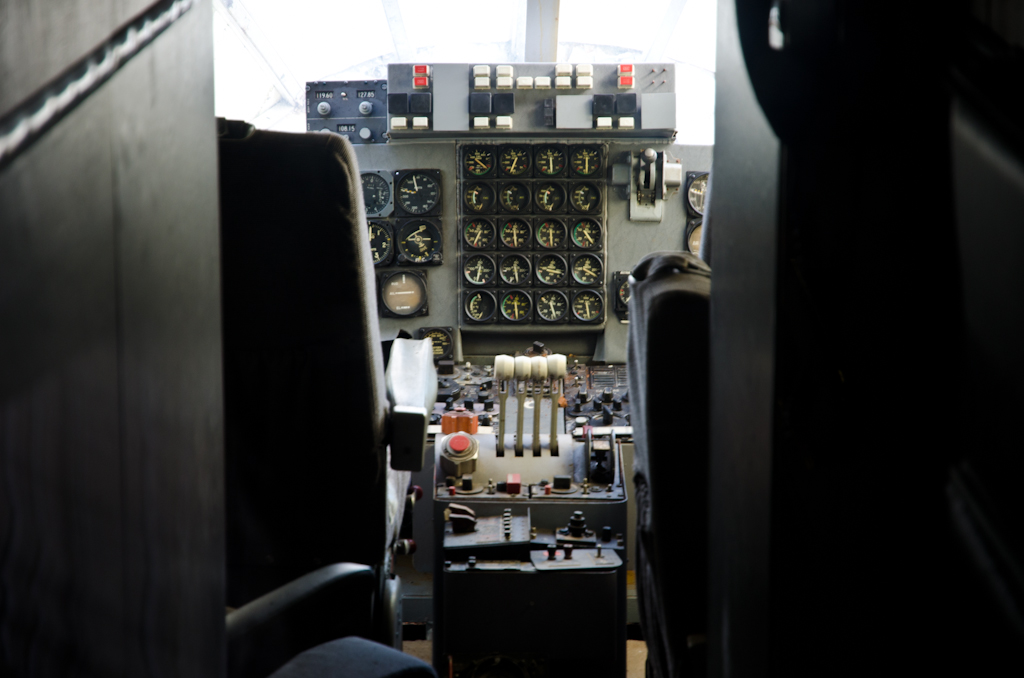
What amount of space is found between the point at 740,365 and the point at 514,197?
3152 mm

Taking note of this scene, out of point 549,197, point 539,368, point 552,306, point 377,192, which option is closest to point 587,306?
point 552,306

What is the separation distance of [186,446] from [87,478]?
5.3 inches

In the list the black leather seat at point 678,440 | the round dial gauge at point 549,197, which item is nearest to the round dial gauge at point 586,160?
the round dial gauge at point 549,197

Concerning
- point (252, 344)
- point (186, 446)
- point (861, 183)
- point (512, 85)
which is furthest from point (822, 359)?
point (512, 85)

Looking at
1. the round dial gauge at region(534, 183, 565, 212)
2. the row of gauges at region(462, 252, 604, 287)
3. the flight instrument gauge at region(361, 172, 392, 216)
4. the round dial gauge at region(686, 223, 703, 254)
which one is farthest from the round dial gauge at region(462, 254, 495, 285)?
the round dial gauge at region(686, 223, 703, 254)

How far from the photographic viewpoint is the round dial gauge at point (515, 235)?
12.4ft

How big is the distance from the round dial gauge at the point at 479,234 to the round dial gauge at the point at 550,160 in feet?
1.24

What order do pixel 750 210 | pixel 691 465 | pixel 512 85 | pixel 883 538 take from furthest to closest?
1. pixel 512 85
2. pixel 691 465
3. pixel 750 210
4. pixel 883 538

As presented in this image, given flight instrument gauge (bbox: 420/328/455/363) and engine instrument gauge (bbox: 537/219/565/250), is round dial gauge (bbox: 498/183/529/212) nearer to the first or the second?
engine instrument gauge (bbox: 537/219/565/250)

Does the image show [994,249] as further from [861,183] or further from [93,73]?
[93,73]

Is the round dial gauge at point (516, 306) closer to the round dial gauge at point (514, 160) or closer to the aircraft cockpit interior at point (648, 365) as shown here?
the round dial gauge at point (514, 160)

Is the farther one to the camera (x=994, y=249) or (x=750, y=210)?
(x=750, y=210)

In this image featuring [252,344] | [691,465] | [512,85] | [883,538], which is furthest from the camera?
[512,85]

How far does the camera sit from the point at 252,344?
1.37 m
